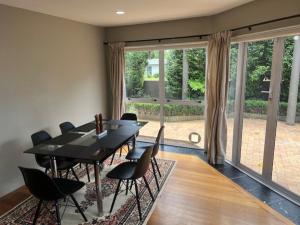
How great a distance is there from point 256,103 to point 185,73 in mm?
1500

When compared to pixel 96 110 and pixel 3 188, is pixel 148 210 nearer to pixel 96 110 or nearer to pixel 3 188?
pixel 3 188

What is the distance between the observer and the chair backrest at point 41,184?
79.4 inches

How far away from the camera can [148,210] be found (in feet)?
8.49

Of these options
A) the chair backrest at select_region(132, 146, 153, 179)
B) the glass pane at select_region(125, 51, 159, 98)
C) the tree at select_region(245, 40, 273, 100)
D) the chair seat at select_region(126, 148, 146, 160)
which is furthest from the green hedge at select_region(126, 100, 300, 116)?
the chair backrest at select_region(132, 146, 153, 179)

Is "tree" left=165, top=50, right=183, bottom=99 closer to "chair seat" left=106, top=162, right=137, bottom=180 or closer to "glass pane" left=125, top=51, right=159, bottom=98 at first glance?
"glass pane" left=125, top=51, right=159, bottom=98

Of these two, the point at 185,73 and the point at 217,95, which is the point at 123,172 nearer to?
the point at 217,95

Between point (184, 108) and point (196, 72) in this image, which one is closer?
point (196, 72)

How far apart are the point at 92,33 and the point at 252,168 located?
3712mm

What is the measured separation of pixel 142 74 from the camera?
4.73 meters

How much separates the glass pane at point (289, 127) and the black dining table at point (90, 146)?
1.95 meters

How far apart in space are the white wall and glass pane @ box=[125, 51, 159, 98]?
81 cm

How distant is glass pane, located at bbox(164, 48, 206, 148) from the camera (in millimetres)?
4277

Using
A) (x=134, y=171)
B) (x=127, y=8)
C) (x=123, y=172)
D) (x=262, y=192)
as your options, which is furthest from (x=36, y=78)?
(x=262, y=192)

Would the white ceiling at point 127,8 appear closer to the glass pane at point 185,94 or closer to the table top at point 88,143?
the glass pane at point 185,94
